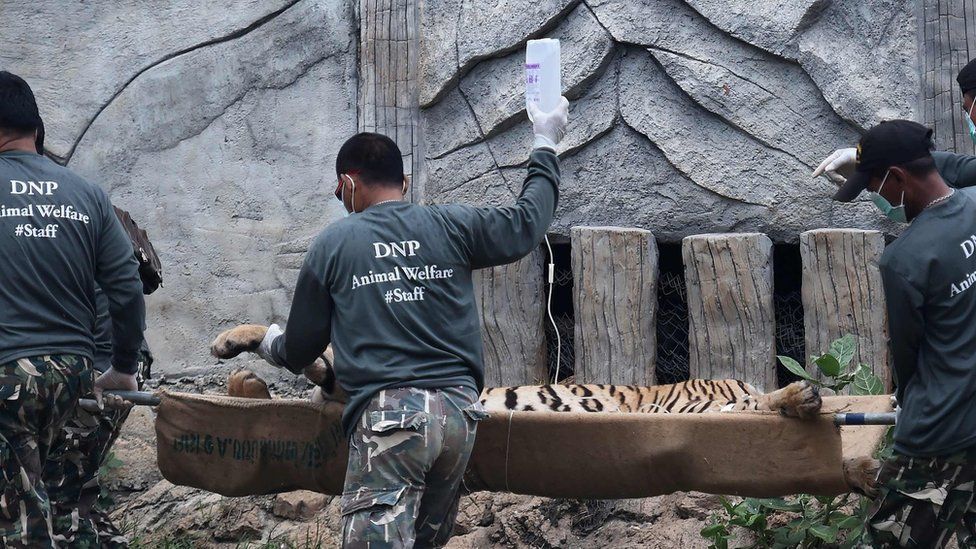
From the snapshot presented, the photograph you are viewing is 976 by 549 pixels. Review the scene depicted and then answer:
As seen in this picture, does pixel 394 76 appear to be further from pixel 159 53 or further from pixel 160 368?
pixel 160 368

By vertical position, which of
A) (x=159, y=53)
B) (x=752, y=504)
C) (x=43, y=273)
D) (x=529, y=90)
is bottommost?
(x=752, y=504)

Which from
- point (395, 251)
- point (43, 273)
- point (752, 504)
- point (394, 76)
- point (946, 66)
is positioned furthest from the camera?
point (394, 76)

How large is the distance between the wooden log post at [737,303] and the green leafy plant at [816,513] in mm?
675

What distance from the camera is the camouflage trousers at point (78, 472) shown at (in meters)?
4.84

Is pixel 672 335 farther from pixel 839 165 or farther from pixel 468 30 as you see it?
pixel 839 165

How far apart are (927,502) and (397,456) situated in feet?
5.49

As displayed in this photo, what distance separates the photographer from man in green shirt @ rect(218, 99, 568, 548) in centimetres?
401

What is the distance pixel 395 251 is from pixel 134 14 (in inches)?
161

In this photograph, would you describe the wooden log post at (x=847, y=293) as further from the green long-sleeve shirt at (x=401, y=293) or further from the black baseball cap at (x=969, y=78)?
the green long-sleeve shirt at (x=401, y=293)

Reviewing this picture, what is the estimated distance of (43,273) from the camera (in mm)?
4395

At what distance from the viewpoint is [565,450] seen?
4680 mm

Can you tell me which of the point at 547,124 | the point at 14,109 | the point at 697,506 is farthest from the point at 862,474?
the point at 14,109

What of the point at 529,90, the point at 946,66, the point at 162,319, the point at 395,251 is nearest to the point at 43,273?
the point at 395,251

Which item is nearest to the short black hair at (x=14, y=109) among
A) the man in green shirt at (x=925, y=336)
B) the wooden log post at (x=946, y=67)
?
the man in green shirt at (x=925, y=336)
